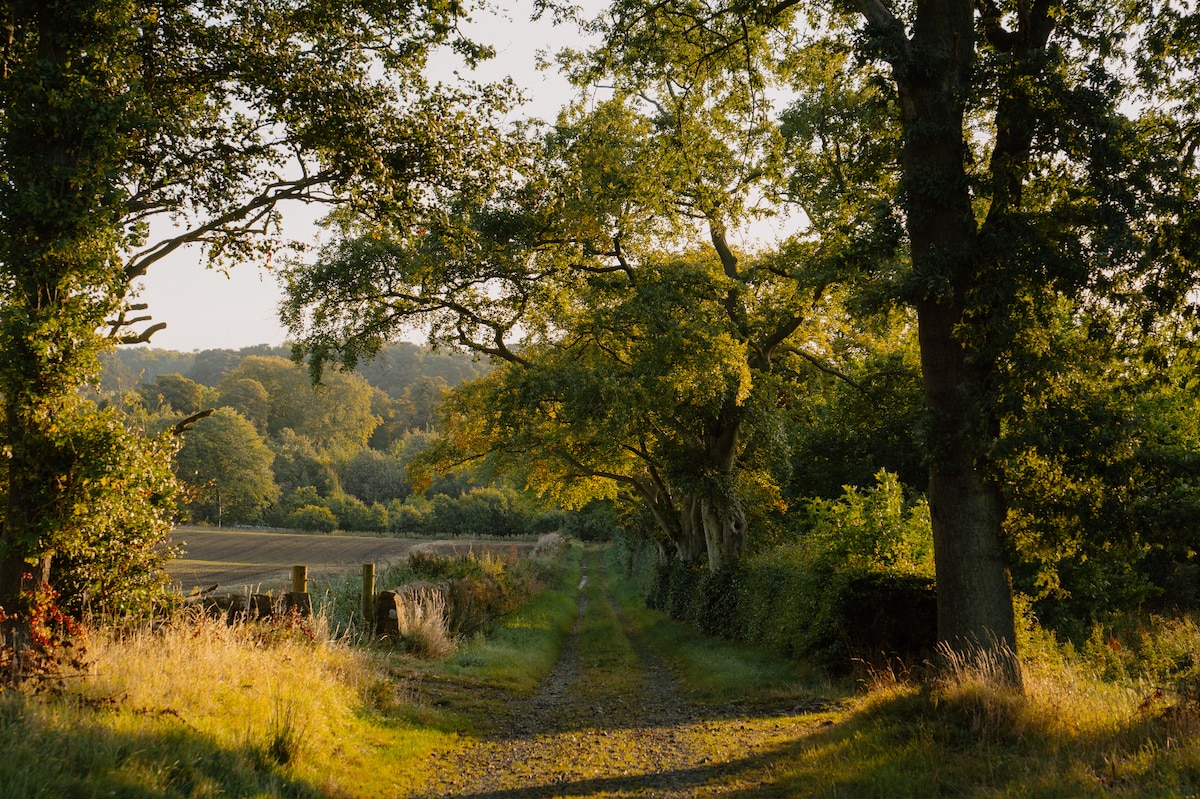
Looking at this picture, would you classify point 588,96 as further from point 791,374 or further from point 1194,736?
point 1194,736

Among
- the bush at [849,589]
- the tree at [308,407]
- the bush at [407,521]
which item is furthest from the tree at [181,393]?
the bush at [849,589]

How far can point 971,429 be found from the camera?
28.3ft

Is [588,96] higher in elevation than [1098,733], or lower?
higher

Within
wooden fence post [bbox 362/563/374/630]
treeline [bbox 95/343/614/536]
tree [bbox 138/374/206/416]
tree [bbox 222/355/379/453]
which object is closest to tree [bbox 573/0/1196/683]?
wooden fence post [bbox 362/563/374/630]

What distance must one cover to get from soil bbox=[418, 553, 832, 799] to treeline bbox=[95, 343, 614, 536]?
15723 mm

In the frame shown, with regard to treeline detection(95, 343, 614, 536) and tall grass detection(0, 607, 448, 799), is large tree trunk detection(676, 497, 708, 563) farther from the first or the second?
tall grass detection(0, 607, 448, 799)

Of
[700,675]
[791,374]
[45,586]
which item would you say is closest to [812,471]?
[791,374]

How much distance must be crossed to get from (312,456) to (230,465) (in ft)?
80.2

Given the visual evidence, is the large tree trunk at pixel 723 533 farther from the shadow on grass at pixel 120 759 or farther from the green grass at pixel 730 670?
the shadow on grass at pixel 120 759

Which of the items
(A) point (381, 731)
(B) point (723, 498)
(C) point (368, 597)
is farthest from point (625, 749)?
(B) point (723, 498)

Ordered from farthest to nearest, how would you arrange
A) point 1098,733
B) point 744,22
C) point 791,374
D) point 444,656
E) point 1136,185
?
point 791,374 < point 444,656 < point 744,22 < point 1136,185 < point 1098,733

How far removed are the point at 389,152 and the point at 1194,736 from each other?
11036mm

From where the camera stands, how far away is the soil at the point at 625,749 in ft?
23.1

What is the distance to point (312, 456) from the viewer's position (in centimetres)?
9475
